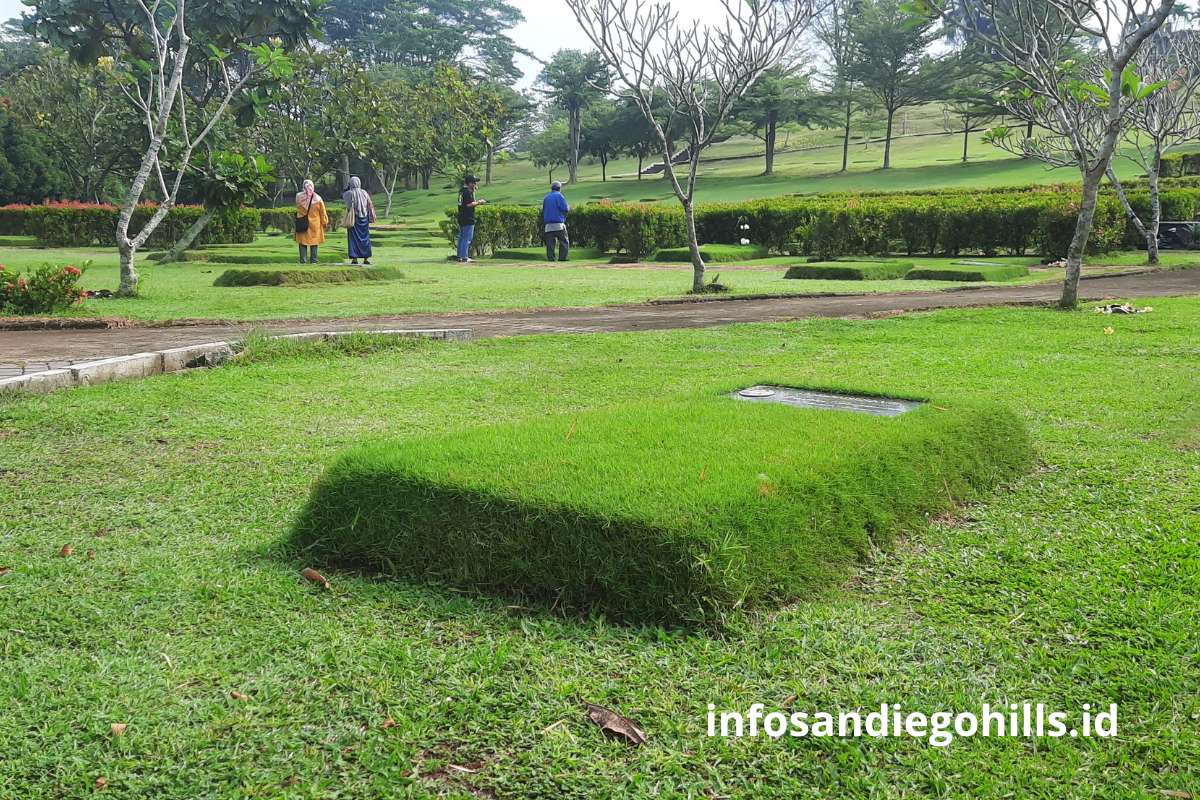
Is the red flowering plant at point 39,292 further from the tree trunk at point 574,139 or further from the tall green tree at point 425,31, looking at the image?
the tall green tree at point 425,31

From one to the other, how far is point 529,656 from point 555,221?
68.5 ft

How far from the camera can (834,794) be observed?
194 cm

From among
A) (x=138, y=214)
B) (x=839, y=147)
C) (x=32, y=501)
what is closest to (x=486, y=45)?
(x=839, y=147)

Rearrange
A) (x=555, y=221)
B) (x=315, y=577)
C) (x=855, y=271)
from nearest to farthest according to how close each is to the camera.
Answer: (x=315, y=577)
(x=855, y=271)
(x=555, y=221)

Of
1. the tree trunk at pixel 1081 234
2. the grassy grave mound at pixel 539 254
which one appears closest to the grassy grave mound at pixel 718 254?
the grassy grave mound at pixel 539 254

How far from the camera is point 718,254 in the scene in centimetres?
2284

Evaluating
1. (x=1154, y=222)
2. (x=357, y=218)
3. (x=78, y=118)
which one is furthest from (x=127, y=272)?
(x=78, y=118)

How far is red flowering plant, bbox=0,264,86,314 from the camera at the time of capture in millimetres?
10320

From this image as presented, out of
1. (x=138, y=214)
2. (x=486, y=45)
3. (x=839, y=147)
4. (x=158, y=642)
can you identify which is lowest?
(x=158, y=642)

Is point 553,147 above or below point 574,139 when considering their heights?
below

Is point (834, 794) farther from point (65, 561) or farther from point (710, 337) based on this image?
point (710, 337)

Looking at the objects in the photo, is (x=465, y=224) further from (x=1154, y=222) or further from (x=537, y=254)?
(x=1154, y=222)

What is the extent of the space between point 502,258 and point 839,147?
165 ft

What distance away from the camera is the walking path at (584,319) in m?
8.47
